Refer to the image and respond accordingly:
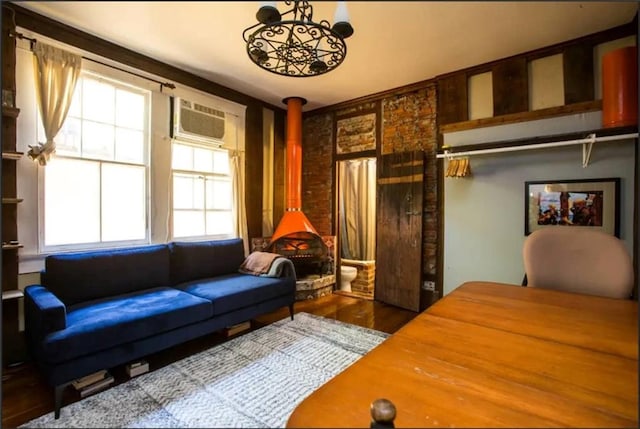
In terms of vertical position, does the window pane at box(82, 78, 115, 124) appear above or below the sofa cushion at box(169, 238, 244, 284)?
above

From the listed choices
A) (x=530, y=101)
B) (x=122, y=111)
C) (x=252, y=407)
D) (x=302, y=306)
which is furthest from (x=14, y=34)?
(x=302, y=306)

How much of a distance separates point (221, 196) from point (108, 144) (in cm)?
126

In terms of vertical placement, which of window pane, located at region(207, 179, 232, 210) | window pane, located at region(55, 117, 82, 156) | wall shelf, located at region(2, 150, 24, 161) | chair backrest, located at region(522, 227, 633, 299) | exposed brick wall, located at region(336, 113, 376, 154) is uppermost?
exposed brick wall, located at region(336, 113, 376, 154)

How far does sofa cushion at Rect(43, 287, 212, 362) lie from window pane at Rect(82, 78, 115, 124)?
1.57 meters

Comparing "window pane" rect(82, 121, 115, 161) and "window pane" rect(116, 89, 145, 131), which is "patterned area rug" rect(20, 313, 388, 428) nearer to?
"window pane" rect(82, 121, 115, 161)

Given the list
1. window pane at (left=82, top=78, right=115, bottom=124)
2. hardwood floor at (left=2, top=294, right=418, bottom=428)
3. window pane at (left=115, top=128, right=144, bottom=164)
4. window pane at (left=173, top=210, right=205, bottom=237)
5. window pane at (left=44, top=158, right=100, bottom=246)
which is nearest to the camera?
hardwood floor at (left=2, top=294, right=418, bottom=428)

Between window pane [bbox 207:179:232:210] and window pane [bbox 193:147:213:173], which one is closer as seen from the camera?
window pane [bbox 193:147:213:173]

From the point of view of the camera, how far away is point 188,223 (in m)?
3.10

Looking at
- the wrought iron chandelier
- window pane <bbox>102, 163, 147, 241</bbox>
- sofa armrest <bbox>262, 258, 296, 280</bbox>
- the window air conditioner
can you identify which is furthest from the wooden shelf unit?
the wrought iron chandelier

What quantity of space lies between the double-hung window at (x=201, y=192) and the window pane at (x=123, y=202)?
0.35 meters

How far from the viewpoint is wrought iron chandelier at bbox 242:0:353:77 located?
71cm

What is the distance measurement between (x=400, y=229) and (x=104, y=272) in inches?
117

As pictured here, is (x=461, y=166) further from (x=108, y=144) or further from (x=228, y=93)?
(x=108, y=144)

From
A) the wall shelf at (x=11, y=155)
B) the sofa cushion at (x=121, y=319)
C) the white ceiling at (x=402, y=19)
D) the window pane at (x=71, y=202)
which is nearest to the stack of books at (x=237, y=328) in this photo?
the sofa cushion at (x=121, y=319)
